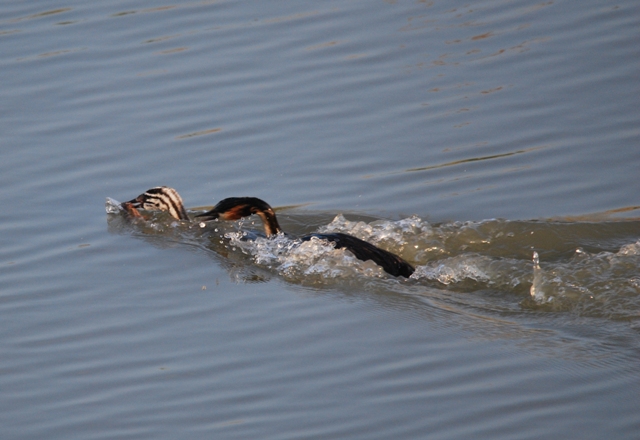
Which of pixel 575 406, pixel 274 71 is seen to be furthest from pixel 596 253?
pixel 274 71

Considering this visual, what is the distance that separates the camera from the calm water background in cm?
523

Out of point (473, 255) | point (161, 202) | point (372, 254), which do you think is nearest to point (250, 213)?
point (161, 202)

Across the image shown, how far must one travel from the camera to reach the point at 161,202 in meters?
8.48

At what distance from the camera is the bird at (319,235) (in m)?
7.29

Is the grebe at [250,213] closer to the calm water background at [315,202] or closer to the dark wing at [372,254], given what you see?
the dark wing at [372,254]

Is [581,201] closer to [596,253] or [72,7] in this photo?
[596,253]

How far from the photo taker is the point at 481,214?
8156mm

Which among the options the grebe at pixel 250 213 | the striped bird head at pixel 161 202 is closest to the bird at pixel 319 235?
the grebe at pixel 250 213

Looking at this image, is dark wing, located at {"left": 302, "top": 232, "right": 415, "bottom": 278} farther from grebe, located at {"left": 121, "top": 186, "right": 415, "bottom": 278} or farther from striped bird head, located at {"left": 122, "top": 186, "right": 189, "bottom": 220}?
striped bird head, located at {"left": 122, "top": 186, "right": 189, "bottom": 220}

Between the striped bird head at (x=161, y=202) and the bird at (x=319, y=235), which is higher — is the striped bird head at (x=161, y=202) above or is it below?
above

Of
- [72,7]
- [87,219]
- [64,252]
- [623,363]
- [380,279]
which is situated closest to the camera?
[623,363]

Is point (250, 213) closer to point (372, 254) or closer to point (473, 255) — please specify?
point (372, 254)

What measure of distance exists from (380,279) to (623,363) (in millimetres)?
2088

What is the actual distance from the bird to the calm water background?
27 centimetres
